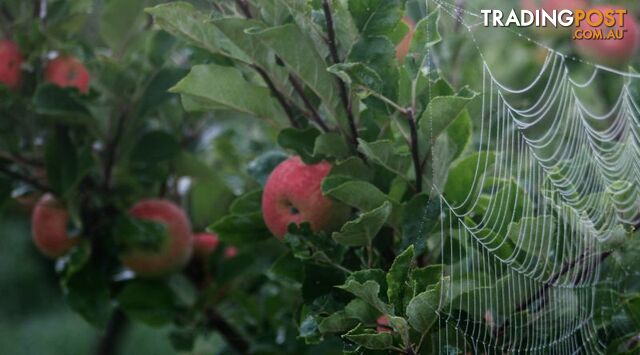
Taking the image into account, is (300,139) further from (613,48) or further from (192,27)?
(613,48)

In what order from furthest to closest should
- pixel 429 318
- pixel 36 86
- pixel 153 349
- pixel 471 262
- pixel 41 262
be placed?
pixel 41 262 < pixel 153 349 < pixel 36 86 < pixel 471 262 < pixel 429 318

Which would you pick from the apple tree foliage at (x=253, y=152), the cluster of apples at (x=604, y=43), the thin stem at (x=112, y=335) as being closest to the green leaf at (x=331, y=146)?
the apple tree foliage at (x=253, y=152)

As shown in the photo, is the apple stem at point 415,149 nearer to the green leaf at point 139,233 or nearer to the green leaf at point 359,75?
the green leaf at point 359,75

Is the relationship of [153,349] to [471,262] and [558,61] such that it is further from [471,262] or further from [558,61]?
[471,262]

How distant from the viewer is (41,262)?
2832mm

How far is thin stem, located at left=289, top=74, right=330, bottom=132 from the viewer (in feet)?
2.87

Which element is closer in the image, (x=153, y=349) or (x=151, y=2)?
(x=151, y=2)

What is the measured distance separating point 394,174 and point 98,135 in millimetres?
486

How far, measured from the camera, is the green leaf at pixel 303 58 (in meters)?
0.79

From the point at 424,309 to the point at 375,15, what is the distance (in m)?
0.24

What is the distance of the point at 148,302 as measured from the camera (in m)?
1.26

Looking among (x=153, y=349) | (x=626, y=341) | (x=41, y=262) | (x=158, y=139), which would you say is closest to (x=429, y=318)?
(x=626, y=341)

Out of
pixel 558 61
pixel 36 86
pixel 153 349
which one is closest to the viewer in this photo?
pixel 36 86

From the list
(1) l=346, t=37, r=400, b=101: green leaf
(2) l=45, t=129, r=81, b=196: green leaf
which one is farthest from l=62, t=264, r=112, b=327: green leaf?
(1) l=346, t=37, r=400, b=101: green leaf
